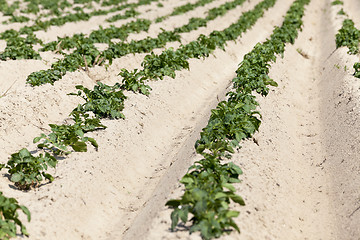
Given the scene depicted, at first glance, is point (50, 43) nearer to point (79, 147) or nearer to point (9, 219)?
point (79, 147)

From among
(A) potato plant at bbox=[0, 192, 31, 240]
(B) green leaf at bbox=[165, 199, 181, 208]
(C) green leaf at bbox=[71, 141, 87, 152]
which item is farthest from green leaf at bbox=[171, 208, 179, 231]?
(C) green leaf at bbox=[71, 141, 87, 152]

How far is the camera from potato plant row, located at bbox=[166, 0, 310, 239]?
5.09 m

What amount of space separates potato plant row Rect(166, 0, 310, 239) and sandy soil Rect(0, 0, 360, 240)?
281 millimetres

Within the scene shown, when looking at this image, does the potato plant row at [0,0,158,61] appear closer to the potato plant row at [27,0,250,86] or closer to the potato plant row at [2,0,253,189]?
the potato plant row at [27,0,250,86]

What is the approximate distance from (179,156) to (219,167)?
217cm

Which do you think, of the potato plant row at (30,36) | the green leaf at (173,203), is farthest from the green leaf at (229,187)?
the potato plant row at (30,36)

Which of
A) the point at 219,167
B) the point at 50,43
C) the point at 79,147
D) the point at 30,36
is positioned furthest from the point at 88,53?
the point at 219,167

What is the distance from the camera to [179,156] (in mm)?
8258

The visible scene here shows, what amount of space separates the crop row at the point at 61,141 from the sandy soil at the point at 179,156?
0.23m

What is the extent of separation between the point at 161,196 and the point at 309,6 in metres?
28.6

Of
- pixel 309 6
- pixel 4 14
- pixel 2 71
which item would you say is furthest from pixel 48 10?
pixel 309 6

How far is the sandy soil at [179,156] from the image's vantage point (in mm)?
6109

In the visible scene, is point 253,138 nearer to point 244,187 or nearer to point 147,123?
point 244,187

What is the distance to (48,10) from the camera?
92.7ft
